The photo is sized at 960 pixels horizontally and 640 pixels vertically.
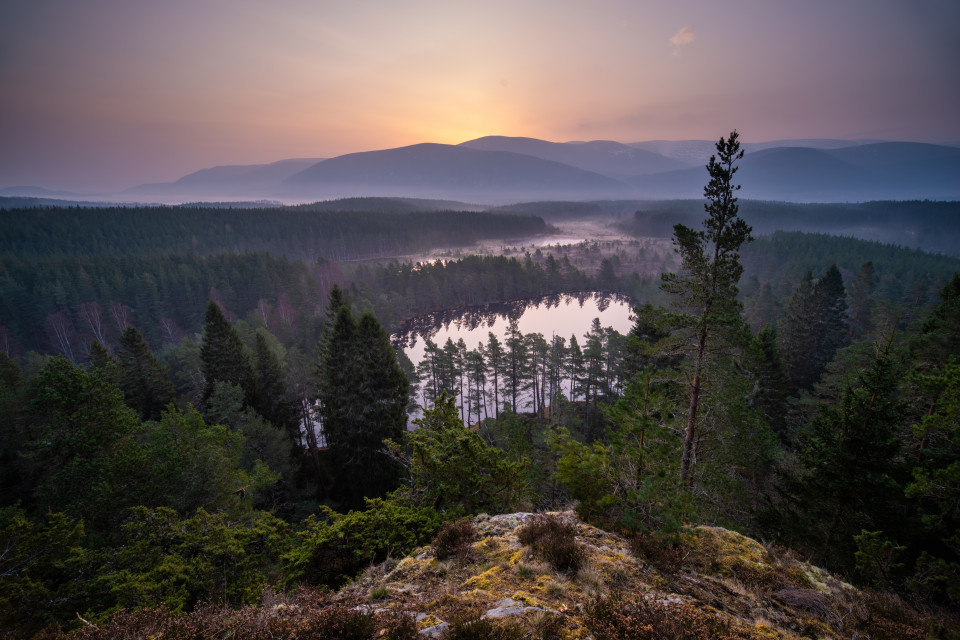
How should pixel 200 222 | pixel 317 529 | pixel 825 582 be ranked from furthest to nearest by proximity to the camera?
pixel 200 222, pixel 317 529, pixel 825 582

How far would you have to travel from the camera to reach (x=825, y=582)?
22.4 feet

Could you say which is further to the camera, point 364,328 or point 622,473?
point 364,328

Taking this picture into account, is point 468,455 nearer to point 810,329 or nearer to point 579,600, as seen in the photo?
point 579,600

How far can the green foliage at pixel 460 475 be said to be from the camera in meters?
9.55

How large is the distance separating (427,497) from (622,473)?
4.76 metres

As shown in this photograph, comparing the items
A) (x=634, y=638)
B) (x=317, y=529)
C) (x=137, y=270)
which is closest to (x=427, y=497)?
(x=317, y=529)

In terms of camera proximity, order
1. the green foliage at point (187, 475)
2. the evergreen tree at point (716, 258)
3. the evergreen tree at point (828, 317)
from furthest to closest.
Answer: the evergreen tree at point (828, 317) < the green foliage at point (187, 475) < the evergreen tree at point (716, 258)

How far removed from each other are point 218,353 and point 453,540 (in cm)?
2646

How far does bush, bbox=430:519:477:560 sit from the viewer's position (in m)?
6.97

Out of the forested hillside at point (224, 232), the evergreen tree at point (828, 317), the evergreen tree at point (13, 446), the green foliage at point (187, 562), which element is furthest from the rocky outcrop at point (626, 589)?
the forested hillside at point (224, 232)

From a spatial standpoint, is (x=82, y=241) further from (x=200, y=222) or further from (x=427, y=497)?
(x=427, y=497)

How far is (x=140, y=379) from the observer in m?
24.7

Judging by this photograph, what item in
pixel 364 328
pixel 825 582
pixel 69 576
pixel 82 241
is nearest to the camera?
pixel 825 582

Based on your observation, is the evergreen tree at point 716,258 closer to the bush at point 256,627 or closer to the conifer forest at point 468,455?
the conifer forest at point 468,455
